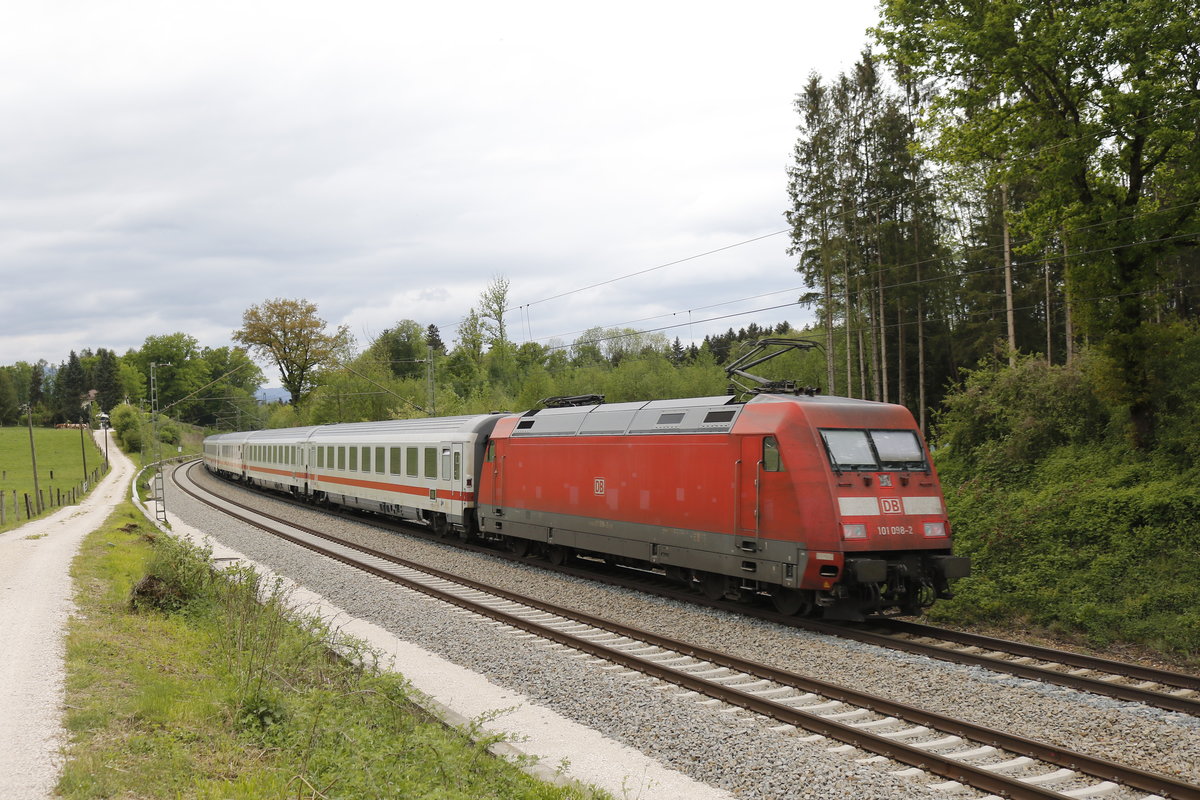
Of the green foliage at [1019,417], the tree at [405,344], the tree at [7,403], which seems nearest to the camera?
the green foliage at [1019,417]

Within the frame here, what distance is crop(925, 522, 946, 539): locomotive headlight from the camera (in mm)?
12289

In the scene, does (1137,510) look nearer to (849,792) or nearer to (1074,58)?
(1074,58)

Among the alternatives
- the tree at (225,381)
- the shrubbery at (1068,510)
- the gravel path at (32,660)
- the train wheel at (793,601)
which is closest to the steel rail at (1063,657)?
the train wheel at (793,601)

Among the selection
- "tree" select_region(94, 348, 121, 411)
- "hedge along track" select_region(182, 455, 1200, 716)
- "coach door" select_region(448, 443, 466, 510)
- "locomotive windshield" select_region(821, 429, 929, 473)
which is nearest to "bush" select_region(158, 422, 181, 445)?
"tree" select_region(94, 348, 121, 411)

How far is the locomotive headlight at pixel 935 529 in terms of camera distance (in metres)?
12.3

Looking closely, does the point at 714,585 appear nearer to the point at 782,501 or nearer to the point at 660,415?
the point at 782,501

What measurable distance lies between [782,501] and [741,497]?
0.87 meters

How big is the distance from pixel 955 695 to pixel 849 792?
9.76 feet

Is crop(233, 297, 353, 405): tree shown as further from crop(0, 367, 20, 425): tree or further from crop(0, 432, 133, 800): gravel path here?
crop(0, 367, 20, 425): tree

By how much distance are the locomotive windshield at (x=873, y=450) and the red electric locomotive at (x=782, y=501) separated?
0.02 metres

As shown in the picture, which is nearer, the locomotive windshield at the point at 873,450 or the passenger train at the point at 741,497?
the passenger train at the point at 741,497

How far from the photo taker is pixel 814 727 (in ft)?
26.4

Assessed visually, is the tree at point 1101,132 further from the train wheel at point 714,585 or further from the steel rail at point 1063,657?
the train wheel at point 714,585

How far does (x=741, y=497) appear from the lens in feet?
42.3
